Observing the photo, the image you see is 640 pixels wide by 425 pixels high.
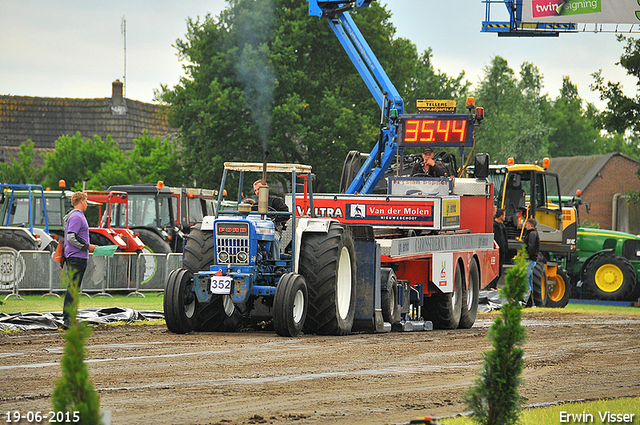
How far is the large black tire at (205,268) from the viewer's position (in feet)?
41.1

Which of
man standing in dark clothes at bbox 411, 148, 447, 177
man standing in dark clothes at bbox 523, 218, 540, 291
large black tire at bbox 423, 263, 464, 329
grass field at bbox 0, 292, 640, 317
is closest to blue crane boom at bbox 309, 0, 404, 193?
man standing in dark clothes at bbox 411, 148, 447, 177

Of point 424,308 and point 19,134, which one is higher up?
point 19,134

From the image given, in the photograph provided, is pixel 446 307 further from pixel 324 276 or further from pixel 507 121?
pixel 507 121

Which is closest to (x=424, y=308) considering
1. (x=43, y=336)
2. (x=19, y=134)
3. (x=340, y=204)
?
(x=340, y=204)

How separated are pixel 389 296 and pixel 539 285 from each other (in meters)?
9.86

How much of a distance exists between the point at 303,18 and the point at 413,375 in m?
32.0

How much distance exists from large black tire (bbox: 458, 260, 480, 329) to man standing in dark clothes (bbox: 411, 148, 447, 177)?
5.35 ft

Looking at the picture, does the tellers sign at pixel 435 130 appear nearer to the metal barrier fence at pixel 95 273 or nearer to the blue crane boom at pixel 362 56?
the blue crane boom at pixel 362 56

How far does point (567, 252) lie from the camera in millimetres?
24422

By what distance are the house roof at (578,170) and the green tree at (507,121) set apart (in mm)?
1891

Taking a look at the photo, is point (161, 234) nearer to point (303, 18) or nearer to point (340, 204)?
point (340, 204)

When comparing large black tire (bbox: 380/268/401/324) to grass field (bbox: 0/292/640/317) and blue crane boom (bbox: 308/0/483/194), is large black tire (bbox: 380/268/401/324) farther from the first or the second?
grass field (bbox: 0/292/640/317)

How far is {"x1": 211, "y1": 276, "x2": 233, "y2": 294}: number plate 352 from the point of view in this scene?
11.7 meters

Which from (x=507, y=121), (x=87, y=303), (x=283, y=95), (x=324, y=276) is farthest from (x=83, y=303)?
(x=507, y=121)
